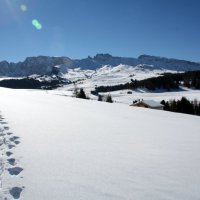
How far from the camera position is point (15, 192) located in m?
4.18

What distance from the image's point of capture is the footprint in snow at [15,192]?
4.05 m

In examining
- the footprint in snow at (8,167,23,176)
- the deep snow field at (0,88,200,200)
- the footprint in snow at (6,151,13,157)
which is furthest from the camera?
the footprint in snow at (6,151,13,157)

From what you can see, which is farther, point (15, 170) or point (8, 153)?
point (8, 153)

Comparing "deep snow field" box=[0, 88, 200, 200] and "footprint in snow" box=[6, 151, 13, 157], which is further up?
"footprint in snow" box=[6, 151, 13, 157]

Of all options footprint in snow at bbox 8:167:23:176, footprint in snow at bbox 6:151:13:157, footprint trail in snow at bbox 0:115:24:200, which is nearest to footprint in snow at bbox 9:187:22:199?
footprint trail in snow at bbox 0:115:24:200

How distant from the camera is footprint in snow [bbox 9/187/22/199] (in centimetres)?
405

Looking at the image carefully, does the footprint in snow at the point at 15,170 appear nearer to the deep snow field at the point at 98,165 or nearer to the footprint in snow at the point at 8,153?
the deep snow field at the point at 98,165

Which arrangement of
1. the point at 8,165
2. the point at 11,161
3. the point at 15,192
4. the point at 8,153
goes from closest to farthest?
the point at 15,192 → the point at 8,165 → the point at 11,161 → the point at 8,153

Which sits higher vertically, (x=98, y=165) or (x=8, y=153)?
A: (x=8, y=153)

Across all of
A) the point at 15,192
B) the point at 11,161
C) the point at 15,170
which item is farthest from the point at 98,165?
the point at 15,192

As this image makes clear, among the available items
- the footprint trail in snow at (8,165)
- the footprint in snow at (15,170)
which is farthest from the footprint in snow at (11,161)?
the footprint in snow at (15,170)

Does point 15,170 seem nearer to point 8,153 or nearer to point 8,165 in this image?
point 8,165

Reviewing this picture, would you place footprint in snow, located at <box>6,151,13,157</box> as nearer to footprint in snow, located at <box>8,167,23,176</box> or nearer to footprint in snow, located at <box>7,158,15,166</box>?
footprint in snow, located at <box>7,158,15,166</box>

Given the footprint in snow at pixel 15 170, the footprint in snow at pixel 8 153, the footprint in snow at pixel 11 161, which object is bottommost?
the footprint in snow at pixel 15 170
